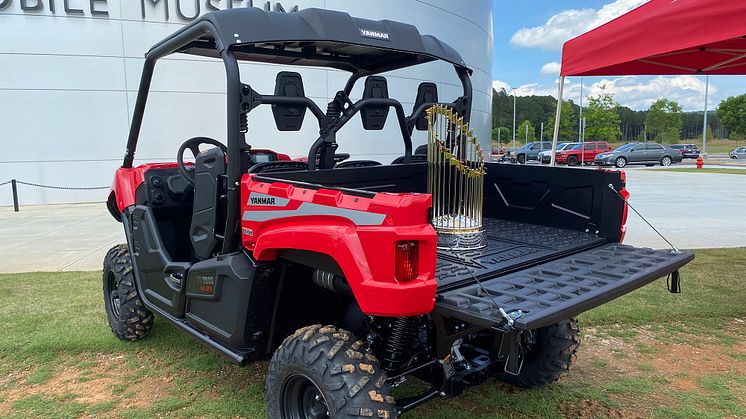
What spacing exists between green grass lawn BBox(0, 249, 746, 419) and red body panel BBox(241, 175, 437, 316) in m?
1.35

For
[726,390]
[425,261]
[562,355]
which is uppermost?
[425,261]

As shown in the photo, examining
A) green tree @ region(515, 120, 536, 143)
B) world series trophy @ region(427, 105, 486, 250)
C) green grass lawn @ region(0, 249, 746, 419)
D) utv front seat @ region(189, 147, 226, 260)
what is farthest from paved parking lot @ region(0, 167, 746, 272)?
green tree @ region(515, 120, 536, 143)

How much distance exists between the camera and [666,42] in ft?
14.9

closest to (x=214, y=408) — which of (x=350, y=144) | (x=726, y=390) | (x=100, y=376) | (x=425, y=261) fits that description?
(x=100, y=376)

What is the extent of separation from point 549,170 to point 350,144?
13912 millimetres

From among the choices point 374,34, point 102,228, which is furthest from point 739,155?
point 374,34

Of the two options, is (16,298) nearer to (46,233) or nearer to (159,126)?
(46,233)

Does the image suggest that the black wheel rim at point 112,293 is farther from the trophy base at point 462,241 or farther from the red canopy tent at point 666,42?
the red canopy tent at point 666,42

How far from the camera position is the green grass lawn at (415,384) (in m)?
3.14

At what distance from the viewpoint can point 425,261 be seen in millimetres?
2021

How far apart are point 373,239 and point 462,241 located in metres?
1.26

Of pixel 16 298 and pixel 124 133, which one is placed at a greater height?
pixel 124 133

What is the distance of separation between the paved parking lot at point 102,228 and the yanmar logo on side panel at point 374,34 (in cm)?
530

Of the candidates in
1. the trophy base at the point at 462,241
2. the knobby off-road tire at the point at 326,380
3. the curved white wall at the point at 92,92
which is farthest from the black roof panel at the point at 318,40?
the curved white wall at the point at 92,92
